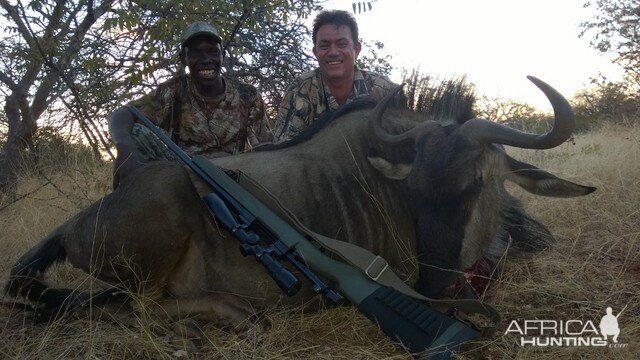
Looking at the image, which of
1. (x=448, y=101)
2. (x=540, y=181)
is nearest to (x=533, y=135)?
(x=540, y=181)

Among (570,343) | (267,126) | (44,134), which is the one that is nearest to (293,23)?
(267,126)

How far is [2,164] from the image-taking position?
6605 millimetres

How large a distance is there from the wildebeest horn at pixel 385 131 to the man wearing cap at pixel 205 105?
165cm

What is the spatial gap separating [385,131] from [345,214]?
0.57 m

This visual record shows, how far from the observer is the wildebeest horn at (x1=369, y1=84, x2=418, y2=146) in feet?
10.6

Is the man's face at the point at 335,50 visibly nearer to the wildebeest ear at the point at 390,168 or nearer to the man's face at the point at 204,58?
the man's face at the point at 204,58

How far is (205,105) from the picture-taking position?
5.14 meters

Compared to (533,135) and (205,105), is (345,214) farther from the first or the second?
(205,105)

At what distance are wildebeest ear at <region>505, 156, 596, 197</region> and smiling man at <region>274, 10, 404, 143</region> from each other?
216 cm

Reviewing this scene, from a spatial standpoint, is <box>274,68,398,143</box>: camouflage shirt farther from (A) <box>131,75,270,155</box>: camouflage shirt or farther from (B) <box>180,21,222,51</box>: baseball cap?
(B) <box>180,21,222,51</box>: baseball cap

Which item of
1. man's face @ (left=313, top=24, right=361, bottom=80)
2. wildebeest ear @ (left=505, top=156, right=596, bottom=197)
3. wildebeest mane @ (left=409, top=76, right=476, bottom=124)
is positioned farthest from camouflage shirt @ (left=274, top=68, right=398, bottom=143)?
wildebeest ear @ (left=505, top=156, right=596, bottom=197)

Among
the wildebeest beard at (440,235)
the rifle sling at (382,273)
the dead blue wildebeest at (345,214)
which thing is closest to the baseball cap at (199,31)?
the dead blue wildebeest at (345,214)

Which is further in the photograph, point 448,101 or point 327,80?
point 327,80

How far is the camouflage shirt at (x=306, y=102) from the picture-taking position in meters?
5.31
